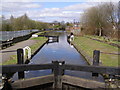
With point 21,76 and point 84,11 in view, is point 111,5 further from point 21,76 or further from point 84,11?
point 21,76

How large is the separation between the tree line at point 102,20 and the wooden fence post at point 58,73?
20.3m

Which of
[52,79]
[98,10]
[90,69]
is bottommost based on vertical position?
[52,79]

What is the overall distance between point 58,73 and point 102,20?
91.2 feet

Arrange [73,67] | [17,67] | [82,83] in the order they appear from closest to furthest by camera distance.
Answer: [17,67] < [73,67] < [82,83]

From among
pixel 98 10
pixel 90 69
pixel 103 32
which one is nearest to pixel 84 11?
pixel 98 10

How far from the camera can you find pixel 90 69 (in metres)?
3.80

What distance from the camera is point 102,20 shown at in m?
29.4

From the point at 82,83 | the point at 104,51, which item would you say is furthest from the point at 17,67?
the point at 104,51

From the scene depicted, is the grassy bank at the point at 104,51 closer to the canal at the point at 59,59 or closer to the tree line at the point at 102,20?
the canal at the point at 59,59

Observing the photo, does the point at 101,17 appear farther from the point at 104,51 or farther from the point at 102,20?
the point at 104,51

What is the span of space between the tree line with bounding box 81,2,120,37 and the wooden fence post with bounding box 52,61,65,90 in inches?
801

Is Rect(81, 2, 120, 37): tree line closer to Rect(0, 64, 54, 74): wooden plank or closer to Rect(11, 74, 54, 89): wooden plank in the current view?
Rect(11, 74, 54, 89): wooden plank

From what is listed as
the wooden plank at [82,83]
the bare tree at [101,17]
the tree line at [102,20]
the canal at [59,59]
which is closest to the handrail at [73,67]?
the wooden plank at [82,83]

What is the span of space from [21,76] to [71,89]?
1.58 metres
